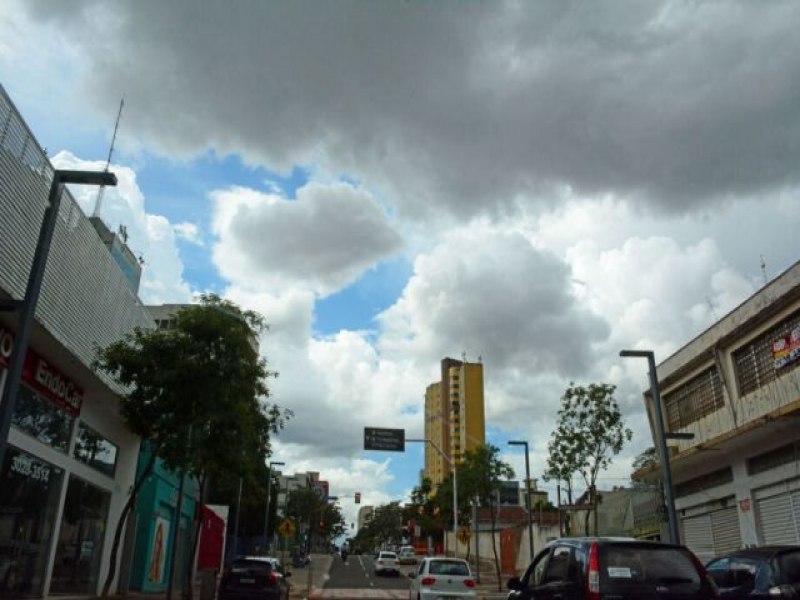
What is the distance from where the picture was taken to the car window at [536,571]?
950 cm

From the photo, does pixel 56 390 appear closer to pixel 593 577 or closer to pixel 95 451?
pixel 95 451

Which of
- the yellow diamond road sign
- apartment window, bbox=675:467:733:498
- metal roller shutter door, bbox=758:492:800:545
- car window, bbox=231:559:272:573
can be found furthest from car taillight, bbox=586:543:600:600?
the yellow diamond road sign

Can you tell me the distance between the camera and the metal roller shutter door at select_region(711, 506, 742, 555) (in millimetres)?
22895

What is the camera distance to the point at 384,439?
35969mm

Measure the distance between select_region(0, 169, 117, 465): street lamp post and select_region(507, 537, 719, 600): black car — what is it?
7.87 m

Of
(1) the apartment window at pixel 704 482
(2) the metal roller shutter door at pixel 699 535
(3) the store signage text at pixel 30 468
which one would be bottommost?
(2) the metal roller shutter door at pixel 699 535

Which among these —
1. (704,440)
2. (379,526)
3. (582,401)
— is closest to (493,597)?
(582,401)

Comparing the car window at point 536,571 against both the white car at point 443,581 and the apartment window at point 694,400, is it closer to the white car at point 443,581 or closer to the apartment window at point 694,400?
the white car at point 443,581

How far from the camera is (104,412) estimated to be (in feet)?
71.7

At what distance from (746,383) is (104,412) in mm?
19597

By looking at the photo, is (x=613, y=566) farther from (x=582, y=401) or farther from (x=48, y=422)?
(x=582, y=401)

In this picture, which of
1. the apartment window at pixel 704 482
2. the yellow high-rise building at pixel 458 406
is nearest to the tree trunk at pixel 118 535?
the apartment window at pixel 704 482

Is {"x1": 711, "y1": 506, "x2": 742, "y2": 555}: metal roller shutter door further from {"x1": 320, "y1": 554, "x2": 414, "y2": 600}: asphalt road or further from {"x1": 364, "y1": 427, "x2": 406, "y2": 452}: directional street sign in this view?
{"x1": 364, "y1": 427, "x2": 406, "y2": 452}: directional street sign

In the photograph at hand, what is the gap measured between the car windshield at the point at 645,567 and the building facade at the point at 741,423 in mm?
10966
